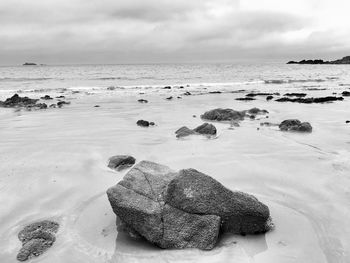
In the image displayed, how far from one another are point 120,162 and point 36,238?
2.80m

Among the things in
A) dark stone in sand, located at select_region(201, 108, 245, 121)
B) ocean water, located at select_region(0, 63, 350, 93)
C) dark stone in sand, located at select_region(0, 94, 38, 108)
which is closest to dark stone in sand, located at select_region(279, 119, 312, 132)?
dark stone in sand, located at select_region(201, 108, 245, 121)

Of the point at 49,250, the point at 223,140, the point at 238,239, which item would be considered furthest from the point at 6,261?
the point at 223,140

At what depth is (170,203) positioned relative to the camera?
4.74m

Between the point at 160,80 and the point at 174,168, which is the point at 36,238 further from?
the point at 160,80

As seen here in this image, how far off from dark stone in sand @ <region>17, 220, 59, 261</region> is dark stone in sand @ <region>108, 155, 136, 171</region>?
→ 2.29 meters

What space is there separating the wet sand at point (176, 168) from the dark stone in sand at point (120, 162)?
20 cm

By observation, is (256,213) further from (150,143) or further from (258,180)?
(150,143)

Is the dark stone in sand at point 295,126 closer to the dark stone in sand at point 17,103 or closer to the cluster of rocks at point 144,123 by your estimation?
the cluster of rocks at point 144,123

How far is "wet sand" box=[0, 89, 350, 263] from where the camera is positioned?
14.8 ft

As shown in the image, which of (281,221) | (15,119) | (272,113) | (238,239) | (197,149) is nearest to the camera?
(238,239)

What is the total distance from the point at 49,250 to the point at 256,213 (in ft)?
8.54

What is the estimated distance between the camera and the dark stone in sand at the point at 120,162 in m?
7.38

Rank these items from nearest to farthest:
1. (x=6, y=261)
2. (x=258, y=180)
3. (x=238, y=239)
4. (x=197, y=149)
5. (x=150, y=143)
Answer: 1. (x=6, y=261)
2. (x=238, y=239)
3. (x=258, y=180)
4. (x=197, y=149)
5. (x=150, y=143)

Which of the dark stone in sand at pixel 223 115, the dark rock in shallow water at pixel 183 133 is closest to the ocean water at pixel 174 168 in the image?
the dark rock in shallow water at pixel 183 133
